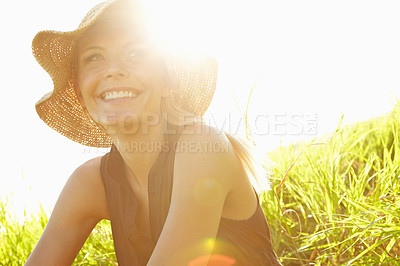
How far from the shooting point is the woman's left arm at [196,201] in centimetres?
149

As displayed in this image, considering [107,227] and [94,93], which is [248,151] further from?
[107,227]

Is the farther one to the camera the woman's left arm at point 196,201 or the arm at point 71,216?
the arm at point 71,216

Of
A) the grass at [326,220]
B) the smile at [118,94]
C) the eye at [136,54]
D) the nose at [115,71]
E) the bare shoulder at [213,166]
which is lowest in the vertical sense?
the grass at [326,220]

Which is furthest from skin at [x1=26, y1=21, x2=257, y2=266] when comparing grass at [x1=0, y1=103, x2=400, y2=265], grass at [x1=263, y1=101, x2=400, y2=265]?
grass at [x1=263, y1=101, x2=400, y2=265]

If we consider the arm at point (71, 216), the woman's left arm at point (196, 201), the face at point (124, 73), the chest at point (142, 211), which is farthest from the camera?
the arm at point (71, 216)

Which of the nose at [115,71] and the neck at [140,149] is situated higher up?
the nose at [115,71]

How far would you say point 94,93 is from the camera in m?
1.88

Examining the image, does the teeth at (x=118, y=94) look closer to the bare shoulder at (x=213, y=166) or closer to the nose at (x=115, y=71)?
the nose at (x=115, y=71)

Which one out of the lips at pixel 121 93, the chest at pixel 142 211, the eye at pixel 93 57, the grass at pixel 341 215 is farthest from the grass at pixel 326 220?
the eye at pixel 93 57

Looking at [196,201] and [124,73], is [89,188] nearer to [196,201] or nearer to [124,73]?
[124,73]

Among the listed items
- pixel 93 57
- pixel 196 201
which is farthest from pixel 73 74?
pixel 196 201

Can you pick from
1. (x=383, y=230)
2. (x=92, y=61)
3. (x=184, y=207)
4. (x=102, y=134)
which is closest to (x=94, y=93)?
(x=92, y=61)

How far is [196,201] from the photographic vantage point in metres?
1.53

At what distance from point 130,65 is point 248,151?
60cm
